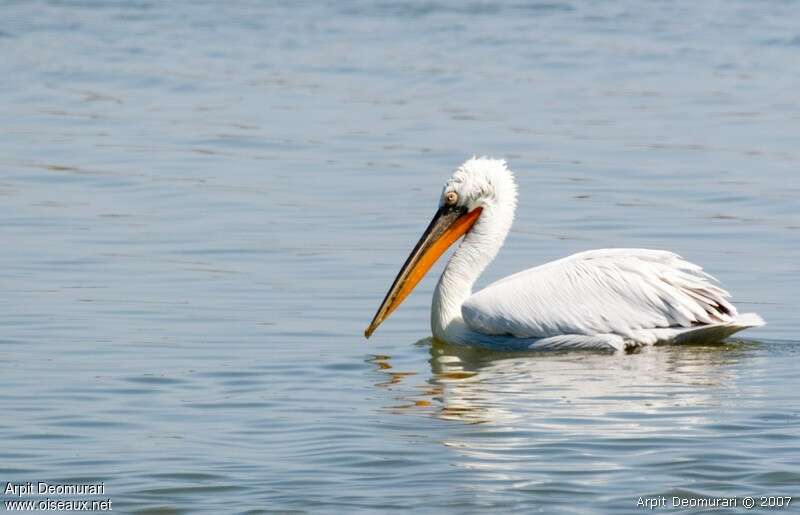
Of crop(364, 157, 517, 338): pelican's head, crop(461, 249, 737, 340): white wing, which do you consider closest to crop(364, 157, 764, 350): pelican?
crop(461, 249, 737, 340): white wing

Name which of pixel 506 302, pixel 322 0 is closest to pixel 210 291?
pixel 506 302

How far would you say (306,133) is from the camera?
13680 millimetres

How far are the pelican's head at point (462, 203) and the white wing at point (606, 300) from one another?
0.59 metres

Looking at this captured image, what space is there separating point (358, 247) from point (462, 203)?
1.57 metres

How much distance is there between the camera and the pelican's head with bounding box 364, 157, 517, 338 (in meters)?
8.32

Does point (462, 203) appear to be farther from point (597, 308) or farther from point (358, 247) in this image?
point (358, 247)

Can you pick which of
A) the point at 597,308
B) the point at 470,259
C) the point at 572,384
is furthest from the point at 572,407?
the point at 470,259

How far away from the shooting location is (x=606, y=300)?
7645 millimetres

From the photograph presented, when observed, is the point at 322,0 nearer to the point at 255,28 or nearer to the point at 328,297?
the point at 255,28

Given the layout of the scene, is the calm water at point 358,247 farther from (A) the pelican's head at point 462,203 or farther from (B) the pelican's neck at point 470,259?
(A) the pelican's head at point 462,203

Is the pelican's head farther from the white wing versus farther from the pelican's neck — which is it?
the white wing

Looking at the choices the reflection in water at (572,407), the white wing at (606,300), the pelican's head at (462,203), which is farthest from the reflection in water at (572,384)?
→ the pelican's head at (462,203)

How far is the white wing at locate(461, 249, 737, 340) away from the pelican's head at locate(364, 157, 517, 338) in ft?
1.94

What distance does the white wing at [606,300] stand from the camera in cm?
755
